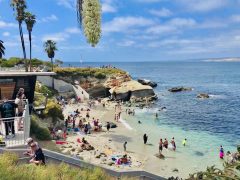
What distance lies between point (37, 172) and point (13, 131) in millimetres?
7737

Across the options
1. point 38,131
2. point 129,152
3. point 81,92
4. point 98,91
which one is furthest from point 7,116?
point 98,91

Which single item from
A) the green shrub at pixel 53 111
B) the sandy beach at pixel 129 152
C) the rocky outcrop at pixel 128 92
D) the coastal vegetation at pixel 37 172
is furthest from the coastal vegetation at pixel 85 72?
the coastal vegetation at pixel 37 172

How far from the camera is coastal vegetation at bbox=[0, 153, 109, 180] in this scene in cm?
929

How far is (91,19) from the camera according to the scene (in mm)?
7512

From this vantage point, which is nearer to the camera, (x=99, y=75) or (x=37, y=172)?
(x=37, y=172)

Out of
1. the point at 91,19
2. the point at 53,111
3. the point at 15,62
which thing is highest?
the point at 91,19

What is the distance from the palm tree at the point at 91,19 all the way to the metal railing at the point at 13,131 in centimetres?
988

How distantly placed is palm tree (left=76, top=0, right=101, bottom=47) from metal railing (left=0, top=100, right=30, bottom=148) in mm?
9875

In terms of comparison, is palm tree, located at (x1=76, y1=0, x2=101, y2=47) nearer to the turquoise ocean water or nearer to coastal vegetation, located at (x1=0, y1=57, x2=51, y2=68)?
the turquoise ocean water

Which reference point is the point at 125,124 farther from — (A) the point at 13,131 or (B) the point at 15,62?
(B) the point at 15,62

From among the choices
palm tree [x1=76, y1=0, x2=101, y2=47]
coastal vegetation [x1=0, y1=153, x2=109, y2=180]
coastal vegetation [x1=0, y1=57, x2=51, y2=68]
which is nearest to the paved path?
coastal vegetation [x1=0, y1=57, x2=51, y2=68]

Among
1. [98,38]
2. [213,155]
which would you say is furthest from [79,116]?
[98,38]

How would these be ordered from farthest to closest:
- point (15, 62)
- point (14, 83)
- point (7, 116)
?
1. point (15, 62)
2. point (14, 83)
3. point (7, 116)

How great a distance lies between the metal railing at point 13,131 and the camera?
16188 millimetres
